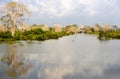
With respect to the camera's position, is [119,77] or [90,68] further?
[90,68]

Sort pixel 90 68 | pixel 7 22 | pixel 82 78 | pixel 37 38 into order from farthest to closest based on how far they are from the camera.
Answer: pixel 37 38 < pixel 7 22 < pixel 90 68 < pixel 82 78

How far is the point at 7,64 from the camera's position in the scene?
57.3 ft

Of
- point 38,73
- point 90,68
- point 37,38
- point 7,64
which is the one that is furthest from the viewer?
point 37,38

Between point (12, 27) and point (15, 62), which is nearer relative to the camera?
point (15, 62)

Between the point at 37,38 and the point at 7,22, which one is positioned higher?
the point at 7,22

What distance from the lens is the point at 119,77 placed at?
13133 millimetres

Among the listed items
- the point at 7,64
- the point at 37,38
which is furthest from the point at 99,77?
the point at 37,38

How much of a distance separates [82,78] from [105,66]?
162 inches

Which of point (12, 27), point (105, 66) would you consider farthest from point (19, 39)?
point (105, 66)

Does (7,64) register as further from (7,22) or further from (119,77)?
(7,22)

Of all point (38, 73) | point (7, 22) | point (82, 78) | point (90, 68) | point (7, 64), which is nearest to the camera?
point (82, 78)

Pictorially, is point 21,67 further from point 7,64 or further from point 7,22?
point 7,22

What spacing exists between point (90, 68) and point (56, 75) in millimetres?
3050

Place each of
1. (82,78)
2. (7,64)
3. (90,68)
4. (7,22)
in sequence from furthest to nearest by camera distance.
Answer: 1. (7,22)
2. (7,64)
3. (90,68)
4. (82,78)
